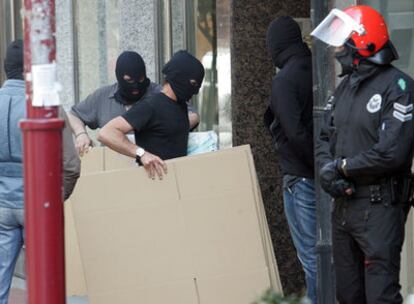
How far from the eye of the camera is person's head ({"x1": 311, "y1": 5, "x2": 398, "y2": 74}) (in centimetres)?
558

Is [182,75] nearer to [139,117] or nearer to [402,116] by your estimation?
[139,117]

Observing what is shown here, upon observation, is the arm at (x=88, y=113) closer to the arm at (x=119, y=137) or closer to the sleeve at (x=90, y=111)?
the sleeve at (x=90, y=111)

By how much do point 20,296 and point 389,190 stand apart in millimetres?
4888

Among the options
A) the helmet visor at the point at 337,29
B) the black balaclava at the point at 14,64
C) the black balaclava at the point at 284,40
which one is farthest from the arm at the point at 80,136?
the helmet visor at the point at 337,29

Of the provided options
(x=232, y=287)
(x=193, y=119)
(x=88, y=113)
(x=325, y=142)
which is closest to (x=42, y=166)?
(x=325, y=142)

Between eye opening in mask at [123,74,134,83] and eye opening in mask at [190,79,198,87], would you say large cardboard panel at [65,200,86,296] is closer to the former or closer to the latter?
eye opening in mask at [123,74,134,83]

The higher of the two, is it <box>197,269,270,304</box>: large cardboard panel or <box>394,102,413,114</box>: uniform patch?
<box>394,102,413,114</box>: uniform patch

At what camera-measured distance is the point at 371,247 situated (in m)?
5.51

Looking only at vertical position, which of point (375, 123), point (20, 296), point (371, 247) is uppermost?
point (375, 123)

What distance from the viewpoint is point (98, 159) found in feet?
25.0

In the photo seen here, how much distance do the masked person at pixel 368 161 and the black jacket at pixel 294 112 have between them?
40.0 inches

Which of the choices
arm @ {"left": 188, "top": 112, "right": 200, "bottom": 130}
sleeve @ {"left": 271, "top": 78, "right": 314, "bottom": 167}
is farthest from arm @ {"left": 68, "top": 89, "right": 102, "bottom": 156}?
sleeve @ {"left": 271, "top": 78, "right": 314, "bottom": 167}

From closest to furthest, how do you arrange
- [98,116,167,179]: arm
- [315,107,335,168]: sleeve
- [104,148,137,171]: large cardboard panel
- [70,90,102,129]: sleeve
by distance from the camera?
[315,107,335,168]: sleeve → [98,116,167,179]: arm → [104,148,137,171]: large cardboard panel → [70,90,102,129]: sleeve

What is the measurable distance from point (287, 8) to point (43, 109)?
4.74m
